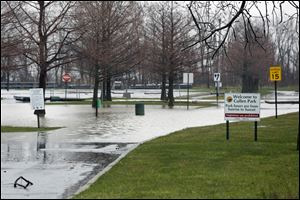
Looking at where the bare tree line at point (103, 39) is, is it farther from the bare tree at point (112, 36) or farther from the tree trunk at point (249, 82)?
the tree trunk at point (249, 82)

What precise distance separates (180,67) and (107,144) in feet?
98.7

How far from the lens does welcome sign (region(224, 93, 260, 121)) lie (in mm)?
14430

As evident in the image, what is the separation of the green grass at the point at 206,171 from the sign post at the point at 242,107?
62 cm

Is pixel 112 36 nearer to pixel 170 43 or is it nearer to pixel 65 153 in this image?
pixel 170 43

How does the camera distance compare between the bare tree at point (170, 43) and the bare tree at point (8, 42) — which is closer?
the bare tree at point (8, 42)

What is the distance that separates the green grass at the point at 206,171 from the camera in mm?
7891

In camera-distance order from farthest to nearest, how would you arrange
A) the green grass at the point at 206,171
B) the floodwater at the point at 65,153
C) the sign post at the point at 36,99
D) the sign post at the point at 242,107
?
1. the sign post at the point at 36,99
2. the sign post at the point at 242,107
3. the floodwater at the point at 65,153
4. the green grass at the point at 206,171

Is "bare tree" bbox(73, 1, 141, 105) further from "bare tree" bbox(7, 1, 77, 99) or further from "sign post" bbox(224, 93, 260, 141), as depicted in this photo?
"sign post" bbox(224, 93, 260, 141)

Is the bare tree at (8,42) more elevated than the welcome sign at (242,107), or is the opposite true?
the bare tree at (8,42)

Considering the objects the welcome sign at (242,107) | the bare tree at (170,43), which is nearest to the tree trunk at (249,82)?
the bare tree at (170,43)

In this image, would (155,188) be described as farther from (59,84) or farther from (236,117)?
(59,84)

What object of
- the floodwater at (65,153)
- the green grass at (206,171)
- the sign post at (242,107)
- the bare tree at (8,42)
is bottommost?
the floodwater at (65,153)

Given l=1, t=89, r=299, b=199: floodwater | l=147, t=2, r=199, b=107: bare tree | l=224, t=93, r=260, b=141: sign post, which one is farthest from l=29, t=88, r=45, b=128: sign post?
l=147, t=2, r=199, b=107: bare tree

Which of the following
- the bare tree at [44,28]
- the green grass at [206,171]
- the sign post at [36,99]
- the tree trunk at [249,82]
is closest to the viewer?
the green grass at [206,171]
